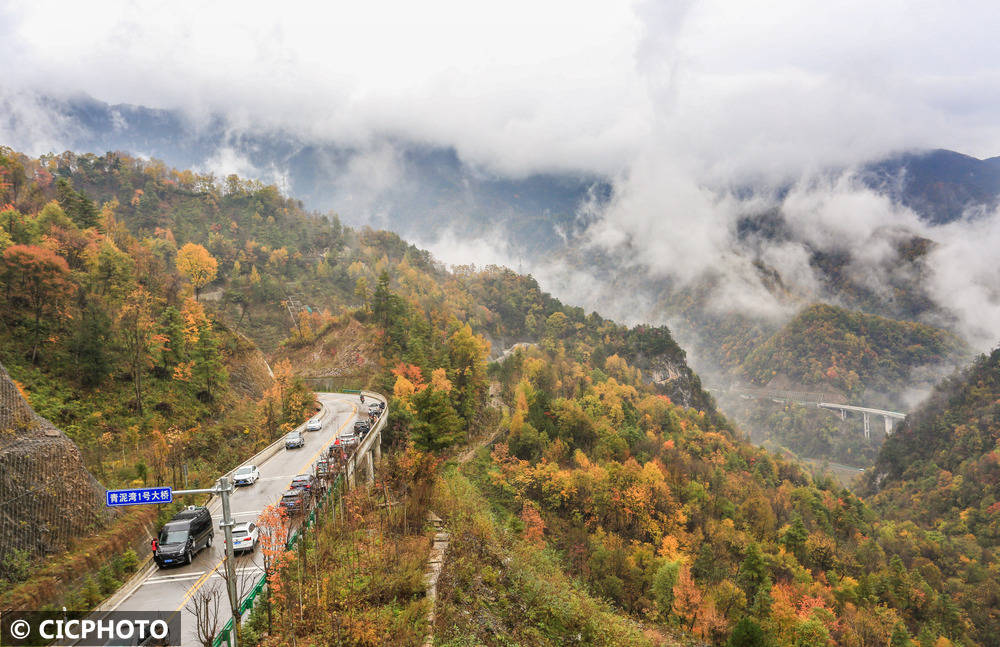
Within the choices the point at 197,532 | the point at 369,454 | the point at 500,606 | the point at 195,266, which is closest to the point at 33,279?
the point at 369,454

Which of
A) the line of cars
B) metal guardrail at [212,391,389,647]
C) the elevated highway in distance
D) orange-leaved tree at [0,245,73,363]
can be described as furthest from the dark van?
orange-leaved tree at [0,245,73,363]

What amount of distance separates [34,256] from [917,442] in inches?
7897

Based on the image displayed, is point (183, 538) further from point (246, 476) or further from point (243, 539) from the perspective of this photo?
point (246, 476)

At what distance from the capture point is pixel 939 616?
6581cm

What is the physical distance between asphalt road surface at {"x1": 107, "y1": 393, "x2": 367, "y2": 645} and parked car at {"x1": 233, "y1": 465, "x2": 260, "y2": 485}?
1.23 feet

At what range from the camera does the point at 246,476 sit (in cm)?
2947

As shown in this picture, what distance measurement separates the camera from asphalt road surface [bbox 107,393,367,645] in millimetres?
17094

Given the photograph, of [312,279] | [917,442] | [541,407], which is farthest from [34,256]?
[917,442]

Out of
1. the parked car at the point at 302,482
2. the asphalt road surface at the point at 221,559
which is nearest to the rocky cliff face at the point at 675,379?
the asphalt road surface at the point at 221,559

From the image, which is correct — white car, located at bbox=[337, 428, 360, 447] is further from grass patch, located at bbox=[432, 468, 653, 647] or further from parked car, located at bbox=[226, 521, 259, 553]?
parked car, located at bbox=[226, 521, 259, 553]

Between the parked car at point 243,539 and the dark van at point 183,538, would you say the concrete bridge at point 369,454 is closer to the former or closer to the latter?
the parked car at point 243,539

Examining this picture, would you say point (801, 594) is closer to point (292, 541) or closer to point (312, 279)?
point (292, 541)

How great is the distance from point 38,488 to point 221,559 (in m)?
7.50

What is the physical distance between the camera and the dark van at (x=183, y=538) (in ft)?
63.9
